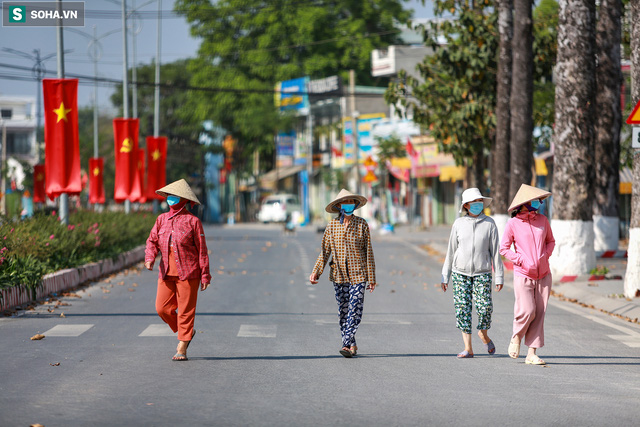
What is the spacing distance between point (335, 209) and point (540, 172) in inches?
1250

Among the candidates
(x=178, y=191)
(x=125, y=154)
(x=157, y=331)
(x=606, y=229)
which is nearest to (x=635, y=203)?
(x=157, y=331)

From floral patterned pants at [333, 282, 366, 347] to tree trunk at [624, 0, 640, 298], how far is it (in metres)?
7.14

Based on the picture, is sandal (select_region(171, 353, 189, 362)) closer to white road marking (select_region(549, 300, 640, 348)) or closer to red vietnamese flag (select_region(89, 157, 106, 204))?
white road marking (select_region(549, 300, 640, 348))

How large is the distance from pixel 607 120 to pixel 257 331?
58.9 feet

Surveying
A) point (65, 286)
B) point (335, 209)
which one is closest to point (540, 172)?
point (65, 286)

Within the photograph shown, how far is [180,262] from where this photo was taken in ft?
34.9

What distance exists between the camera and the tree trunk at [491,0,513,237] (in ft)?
91.5

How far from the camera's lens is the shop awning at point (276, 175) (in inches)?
3344

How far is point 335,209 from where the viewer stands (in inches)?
454

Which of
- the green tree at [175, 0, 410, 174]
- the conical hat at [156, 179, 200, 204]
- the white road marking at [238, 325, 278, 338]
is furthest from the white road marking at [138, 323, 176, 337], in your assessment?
the green tree at [175, 0, 410, 174]

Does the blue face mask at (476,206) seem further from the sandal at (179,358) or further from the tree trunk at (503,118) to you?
the tree trunk at (503,118)

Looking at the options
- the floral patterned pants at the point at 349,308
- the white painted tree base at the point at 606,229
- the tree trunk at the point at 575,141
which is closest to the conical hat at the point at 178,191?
the floral patterned pants at the point at 349,308

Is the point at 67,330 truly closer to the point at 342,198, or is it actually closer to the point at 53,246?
the point at 342,198

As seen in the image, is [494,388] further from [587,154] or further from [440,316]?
[587,154]
